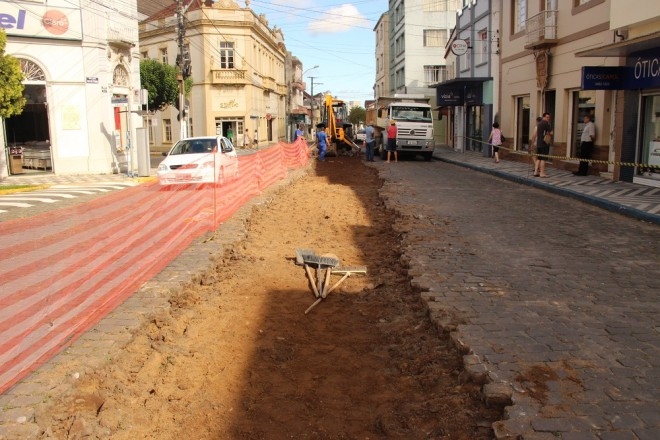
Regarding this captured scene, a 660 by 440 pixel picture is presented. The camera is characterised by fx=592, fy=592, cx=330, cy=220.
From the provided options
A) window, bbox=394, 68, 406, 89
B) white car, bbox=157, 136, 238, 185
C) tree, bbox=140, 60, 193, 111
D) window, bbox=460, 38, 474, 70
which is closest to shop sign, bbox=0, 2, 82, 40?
white car, bbox=157, 136, 238, 185

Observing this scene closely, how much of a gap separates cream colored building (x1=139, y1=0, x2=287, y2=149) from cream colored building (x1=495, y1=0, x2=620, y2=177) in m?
26.0

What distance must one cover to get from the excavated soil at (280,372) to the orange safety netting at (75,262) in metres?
0.52

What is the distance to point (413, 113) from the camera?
89.8 feet

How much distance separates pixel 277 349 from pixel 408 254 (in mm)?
3104

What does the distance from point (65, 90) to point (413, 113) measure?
14.7m

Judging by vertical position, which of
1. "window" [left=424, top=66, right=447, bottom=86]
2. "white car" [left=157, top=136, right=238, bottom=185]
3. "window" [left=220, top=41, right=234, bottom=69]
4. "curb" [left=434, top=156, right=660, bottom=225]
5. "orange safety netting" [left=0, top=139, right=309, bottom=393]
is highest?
"window" [left=220, top=41, right=234, bottom=69]

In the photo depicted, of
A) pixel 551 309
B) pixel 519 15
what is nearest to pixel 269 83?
pixel 519 15

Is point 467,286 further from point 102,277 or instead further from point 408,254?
point 102,277

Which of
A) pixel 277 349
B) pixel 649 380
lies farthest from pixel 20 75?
pixel 649 380

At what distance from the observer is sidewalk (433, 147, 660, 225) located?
11109 millimetres

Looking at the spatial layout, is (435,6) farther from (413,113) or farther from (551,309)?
(551,309)

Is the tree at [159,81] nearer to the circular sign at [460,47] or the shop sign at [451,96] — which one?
the shop sign at [451,96]

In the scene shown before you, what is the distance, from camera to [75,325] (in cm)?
484

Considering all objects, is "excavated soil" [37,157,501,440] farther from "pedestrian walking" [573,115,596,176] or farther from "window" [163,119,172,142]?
"window" [163,119,172,142]
